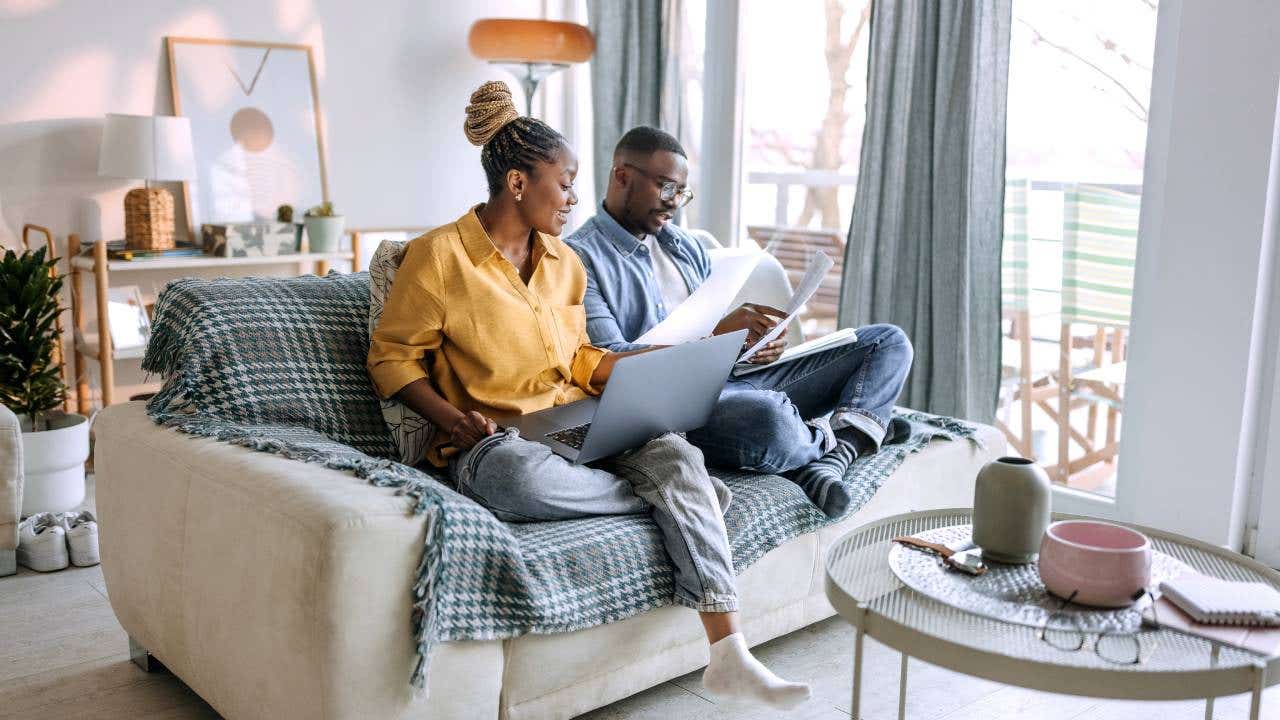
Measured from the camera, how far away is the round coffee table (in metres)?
1.25

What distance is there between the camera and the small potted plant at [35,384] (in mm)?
2746

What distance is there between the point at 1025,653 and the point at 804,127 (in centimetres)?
283

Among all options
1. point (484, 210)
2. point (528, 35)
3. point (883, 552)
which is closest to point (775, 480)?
point (883, 552)

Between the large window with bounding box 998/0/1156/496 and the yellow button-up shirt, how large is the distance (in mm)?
1704

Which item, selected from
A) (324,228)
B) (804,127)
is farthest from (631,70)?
(324,228)

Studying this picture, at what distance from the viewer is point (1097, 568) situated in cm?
139

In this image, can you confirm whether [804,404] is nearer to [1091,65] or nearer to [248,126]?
[1091,65]

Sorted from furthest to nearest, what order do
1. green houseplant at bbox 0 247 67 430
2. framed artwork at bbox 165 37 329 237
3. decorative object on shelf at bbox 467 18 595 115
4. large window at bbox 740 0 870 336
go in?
decorative object on shelf at bbox 467 18 595 115 → framed artwork at bbox 165 37 329 237 → large window at bbox 740 0 870 336 → green houseplant at bbox 0 247 67 430

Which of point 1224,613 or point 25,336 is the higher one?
point 25,336

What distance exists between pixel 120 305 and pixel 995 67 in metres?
2.88

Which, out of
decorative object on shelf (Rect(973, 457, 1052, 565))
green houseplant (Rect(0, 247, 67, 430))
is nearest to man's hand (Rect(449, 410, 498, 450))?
decorative object on shelf (Rect(973, 457, 1052, 565))

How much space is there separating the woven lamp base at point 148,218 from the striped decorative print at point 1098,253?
9.27 ft

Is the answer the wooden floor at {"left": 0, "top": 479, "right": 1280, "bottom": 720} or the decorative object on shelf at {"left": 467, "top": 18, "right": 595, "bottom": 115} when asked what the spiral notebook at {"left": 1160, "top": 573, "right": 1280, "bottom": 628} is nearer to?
the wooden floor at {"left": 0, "top": 479, "right": 1280, "bottom": 720}

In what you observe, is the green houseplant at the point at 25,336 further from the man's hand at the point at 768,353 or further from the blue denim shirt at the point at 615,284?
the man's hand at the point at 768,353
